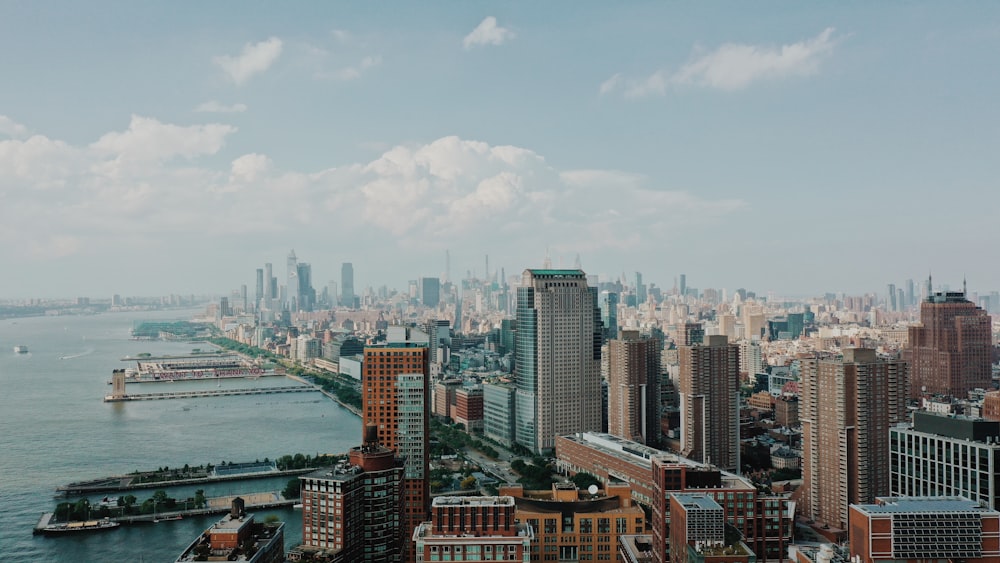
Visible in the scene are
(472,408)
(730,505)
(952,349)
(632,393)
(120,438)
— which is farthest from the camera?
(952,349)

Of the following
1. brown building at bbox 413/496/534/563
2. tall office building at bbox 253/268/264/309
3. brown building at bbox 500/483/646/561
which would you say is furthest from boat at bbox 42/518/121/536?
tall office building at bbox 253/268/264/309

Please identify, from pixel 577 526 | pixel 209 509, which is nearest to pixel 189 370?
pixel 209 509

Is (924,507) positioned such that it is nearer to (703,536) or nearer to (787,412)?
(703,536)

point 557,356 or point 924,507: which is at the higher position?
point 557,356

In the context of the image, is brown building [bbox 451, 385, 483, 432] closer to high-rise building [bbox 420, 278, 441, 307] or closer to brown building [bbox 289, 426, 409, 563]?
brown building [bbox 289, 426, 409, 563]

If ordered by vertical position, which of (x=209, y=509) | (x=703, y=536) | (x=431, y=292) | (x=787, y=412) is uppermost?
(x=431, y=292)

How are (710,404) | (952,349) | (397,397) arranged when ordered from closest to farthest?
(397,397) → (710,404) → (952,349)

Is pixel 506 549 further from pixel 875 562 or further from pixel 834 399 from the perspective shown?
pixel 834 399
